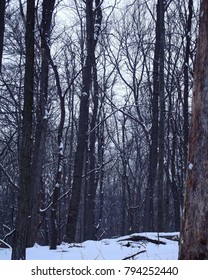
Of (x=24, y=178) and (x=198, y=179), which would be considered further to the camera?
(x=24, y=178)

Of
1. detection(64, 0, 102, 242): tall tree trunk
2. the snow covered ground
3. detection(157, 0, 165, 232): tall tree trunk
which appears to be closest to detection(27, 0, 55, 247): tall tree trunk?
detection(64, 0, 102, 242): tall tree trunk

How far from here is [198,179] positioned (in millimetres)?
3947

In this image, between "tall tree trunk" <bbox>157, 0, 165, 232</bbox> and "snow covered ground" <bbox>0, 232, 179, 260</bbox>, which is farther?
"tall tree trunk" <bbox>157, 0, 165, 232</bbox>

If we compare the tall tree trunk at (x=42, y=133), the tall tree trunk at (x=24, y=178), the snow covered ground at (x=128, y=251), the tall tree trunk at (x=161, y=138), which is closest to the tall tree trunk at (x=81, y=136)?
the tall tree trunk at (x=42, y=133)

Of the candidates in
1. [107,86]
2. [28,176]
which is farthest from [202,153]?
[107,86]

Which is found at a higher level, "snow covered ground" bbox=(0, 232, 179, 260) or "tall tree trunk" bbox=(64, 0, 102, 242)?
"tall tree trunk" bbox=(64, 0, 102, 242)

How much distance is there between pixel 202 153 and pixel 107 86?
20.8 metres

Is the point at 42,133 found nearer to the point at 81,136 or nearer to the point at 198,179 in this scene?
the point at 81,136

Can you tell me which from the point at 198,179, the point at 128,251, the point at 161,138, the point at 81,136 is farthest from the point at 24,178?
the point at 161,138

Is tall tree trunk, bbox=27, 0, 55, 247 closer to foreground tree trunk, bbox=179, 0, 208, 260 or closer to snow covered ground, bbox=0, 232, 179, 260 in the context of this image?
snow covered ground, bbox=0, 232, 179, 260

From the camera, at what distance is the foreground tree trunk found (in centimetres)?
388

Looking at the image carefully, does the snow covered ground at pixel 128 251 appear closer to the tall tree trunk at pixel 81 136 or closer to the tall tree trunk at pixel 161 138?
the tall tree trunk at pixel 81 136

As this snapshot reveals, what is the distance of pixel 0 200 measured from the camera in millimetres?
30297
